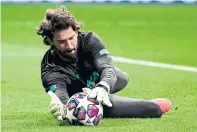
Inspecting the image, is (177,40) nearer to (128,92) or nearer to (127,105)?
(128,92)

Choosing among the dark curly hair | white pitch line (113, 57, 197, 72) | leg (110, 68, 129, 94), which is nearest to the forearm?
the dark curly hair

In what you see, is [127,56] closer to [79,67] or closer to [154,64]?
[154,64]

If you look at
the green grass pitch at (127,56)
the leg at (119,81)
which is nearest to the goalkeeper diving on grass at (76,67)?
the green grass pitch at (127,56)

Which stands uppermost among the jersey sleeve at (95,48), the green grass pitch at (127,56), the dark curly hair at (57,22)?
the dark curly hair at (57,22)

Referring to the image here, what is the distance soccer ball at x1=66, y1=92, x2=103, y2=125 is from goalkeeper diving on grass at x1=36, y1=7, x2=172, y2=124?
0.09m

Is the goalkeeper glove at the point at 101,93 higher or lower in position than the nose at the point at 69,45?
lower

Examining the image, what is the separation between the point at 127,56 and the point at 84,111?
9228 mm

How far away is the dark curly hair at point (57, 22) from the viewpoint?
28.7 feet

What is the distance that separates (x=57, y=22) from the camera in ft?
28.7

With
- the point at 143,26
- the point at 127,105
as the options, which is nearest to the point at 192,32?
the point at 143,26

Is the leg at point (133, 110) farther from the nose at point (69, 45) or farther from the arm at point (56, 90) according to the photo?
the nose at point (69, 45)

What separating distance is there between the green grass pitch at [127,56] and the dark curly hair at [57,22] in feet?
3.22

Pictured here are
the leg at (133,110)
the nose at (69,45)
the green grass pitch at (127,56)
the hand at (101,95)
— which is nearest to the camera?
the hand at (101,95)

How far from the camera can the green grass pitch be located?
879 centimetres
